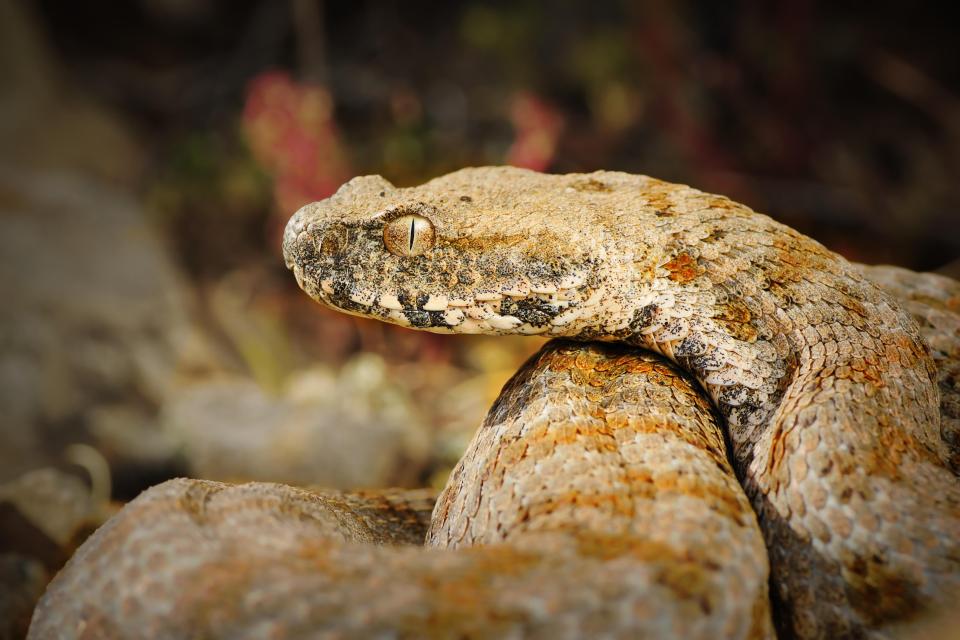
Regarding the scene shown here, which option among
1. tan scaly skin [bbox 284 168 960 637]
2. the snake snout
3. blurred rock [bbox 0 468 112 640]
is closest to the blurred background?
blurred rock [bbox 0 468 112 640]

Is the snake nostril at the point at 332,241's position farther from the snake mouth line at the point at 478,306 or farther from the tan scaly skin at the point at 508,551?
the tan scaly skin at the point at 508,551

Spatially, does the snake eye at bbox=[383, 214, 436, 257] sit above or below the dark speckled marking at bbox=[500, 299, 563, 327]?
above

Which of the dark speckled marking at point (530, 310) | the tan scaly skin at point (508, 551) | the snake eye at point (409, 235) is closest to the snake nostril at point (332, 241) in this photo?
the snake eye at point (409, 235)

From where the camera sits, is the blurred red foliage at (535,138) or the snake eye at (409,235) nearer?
the snake eye at (409,235)

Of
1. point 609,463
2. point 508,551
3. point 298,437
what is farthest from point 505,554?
point 298,437

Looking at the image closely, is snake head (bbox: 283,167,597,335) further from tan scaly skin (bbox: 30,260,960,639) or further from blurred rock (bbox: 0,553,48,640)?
blurred rock (bbox: 0,553,48,640)

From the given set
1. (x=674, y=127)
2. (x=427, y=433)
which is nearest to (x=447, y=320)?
(x=427, y=433)

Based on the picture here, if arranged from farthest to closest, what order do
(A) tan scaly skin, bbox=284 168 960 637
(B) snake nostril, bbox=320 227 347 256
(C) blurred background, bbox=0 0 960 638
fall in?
(C) blurred background, bbox=0 0 960 638 < (B) snake nostril, bbox=320 227 347 256 < (A) tan scaly skin, bbox=284 168 960 637
